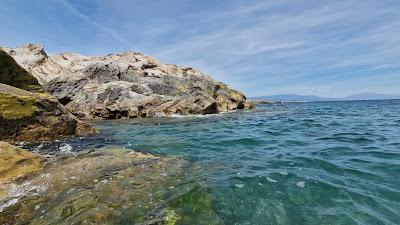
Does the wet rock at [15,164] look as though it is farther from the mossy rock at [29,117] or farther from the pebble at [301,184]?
the pebble at [301,184]

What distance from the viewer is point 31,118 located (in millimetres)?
15148

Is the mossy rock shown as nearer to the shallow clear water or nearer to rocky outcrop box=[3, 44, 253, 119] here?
the shallow clear water

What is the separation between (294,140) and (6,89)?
1245cm

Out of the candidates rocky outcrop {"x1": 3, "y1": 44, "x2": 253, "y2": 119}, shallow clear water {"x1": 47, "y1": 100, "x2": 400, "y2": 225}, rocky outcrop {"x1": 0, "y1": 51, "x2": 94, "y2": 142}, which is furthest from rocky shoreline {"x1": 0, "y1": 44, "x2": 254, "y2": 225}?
rocky outcrop {"x1": 3, "y1": 44, "x2": 253, "y2": 119}

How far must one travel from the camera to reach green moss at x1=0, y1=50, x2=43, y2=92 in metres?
18.4

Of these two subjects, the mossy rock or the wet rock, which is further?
the mossy rock

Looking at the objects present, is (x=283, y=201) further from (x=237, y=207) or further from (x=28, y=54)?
(x=28, y=54)

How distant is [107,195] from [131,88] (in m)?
30.6

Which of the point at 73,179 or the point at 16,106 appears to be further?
the point at 16,106

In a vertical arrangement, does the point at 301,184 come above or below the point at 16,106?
below

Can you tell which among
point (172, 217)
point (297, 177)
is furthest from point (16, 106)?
point (297, 177)

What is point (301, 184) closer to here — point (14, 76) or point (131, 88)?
point (14, 76)

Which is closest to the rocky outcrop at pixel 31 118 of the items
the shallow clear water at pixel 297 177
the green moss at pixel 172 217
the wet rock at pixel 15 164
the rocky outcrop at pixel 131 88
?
the shallow clear water at pixel 297 177

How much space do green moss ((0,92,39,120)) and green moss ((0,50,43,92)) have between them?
4119 mm
